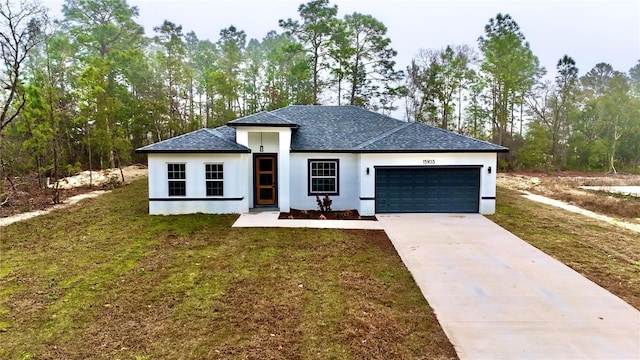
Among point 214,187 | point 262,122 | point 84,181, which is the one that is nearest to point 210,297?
point 214,187

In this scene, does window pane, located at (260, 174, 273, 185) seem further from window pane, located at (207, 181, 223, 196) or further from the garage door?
the garage door

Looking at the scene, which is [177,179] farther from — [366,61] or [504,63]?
[504,63]

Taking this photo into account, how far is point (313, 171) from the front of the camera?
15.2m

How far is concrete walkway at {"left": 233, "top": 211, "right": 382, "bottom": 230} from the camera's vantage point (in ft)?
40.4

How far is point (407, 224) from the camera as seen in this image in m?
12.7

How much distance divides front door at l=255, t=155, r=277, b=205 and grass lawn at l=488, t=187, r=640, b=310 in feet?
28.6

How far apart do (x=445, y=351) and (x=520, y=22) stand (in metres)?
36.8

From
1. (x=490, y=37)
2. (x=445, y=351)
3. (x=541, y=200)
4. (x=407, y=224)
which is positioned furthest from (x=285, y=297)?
(x=490, y=37)

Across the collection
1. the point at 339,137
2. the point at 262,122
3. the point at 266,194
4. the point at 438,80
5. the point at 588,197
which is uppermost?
the point at 438,80

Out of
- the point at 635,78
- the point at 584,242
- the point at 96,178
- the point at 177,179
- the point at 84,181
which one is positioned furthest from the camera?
the point at 635,78

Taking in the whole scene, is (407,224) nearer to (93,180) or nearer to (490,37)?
(93,180)

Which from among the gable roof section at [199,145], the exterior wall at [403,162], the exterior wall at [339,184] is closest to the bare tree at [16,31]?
the gable roof section at [199,145]

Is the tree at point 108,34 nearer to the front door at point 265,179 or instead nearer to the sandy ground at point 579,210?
the front door at point 265,179

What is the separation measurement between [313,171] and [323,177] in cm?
49
